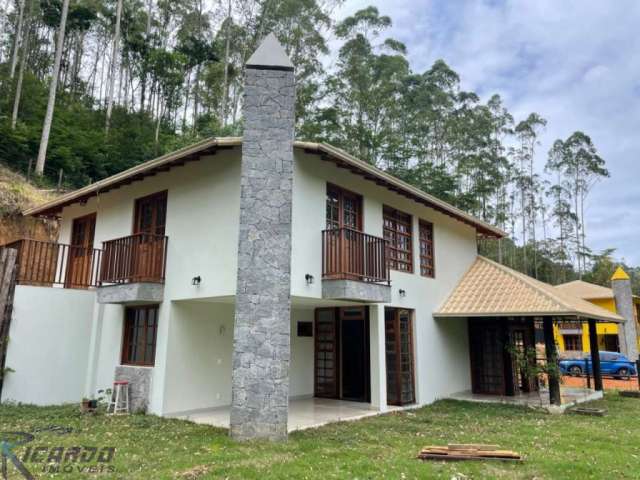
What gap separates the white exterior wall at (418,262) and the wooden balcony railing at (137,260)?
10.6 ft

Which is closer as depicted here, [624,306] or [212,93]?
[624,306]

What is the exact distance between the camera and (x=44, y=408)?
32.7ft

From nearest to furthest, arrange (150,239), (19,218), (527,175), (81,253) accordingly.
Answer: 1. (150,239)
2. (81,253)
3. (19,218)
4. (527,175)

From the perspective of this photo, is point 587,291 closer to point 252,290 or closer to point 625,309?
point 625,309

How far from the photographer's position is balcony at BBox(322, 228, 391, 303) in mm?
9344

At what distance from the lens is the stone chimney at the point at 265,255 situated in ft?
24.0

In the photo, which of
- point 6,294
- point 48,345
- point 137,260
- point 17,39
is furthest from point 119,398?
point 17,39

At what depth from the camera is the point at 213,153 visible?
9625mm

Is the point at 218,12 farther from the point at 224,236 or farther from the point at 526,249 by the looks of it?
the point at 526,249

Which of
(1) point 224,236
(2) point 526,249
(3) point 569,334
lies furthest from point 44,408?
(2) point 526,249

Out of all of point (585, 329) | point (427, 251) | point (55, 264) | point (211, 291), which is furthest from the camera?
point (585, 329)

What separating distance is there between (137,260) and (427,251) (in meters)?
8.04

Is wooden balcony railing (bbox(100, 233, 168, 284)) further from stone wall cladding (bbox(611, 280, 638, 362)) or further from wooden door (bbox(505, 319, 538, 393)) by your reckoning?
stone wall cladding (bbox(611, 280, 638, 362))

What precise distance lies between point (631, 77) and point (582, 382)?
13.9 metres
